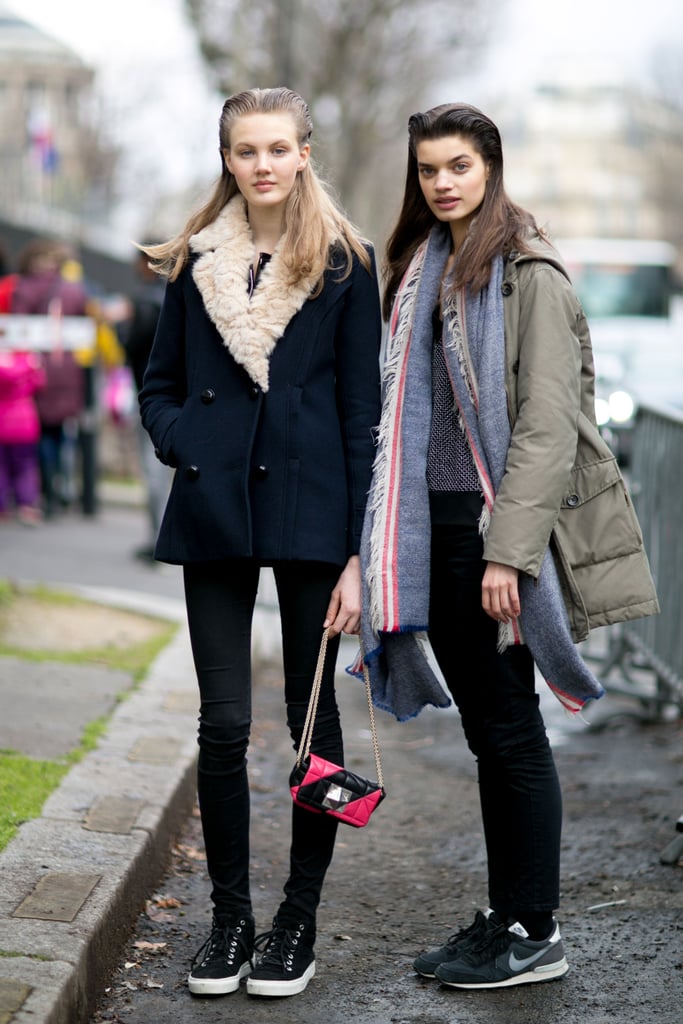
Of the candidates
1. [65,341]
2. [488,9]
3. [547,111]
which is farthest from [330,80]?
[547,111]

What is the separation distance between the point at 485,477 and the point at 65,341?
8.30m

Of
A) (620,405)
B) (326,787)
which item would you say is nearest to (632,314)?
(620,405)

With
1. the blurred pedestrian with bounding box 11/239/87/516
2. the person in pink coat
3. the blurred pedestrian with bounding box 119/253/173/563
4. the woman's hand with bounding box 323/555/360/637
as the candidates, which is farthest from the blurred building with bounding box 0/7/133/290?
the woman's hand with bounding box 323/555/360/637

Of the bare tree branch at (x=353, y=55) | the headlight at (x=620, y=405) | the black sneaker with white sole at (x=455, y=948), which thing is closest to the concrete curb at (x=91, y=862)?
the black sneaker with white sole at (x=455, y=948)

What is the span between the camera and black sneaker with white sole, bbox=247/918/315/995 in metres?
3.21

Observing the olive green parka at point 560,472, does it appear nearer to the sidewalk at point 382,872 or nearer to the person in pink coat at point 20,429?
the sidewalk at point 382,872

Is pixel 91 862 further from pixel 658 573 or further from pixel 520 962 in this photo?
pixel 658 573

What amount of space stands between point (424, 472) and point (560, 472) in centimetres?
32

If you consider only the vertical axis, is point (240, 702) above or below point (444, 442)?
below

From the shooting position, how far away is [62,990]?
A: 2818 millimetres

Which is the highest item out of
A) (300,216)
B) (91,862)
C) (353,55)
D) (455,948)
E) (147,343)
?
(353,55)

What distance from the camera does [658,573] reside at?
5426 mm

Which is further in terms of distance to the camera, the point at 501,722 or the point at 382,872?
the point at 382,872

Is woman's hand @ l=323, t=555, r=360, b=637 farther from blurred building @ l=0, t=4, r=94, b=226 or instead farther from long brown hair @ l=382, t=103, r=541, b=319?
blurred building @ l=0, t=4, r=94, b=226
